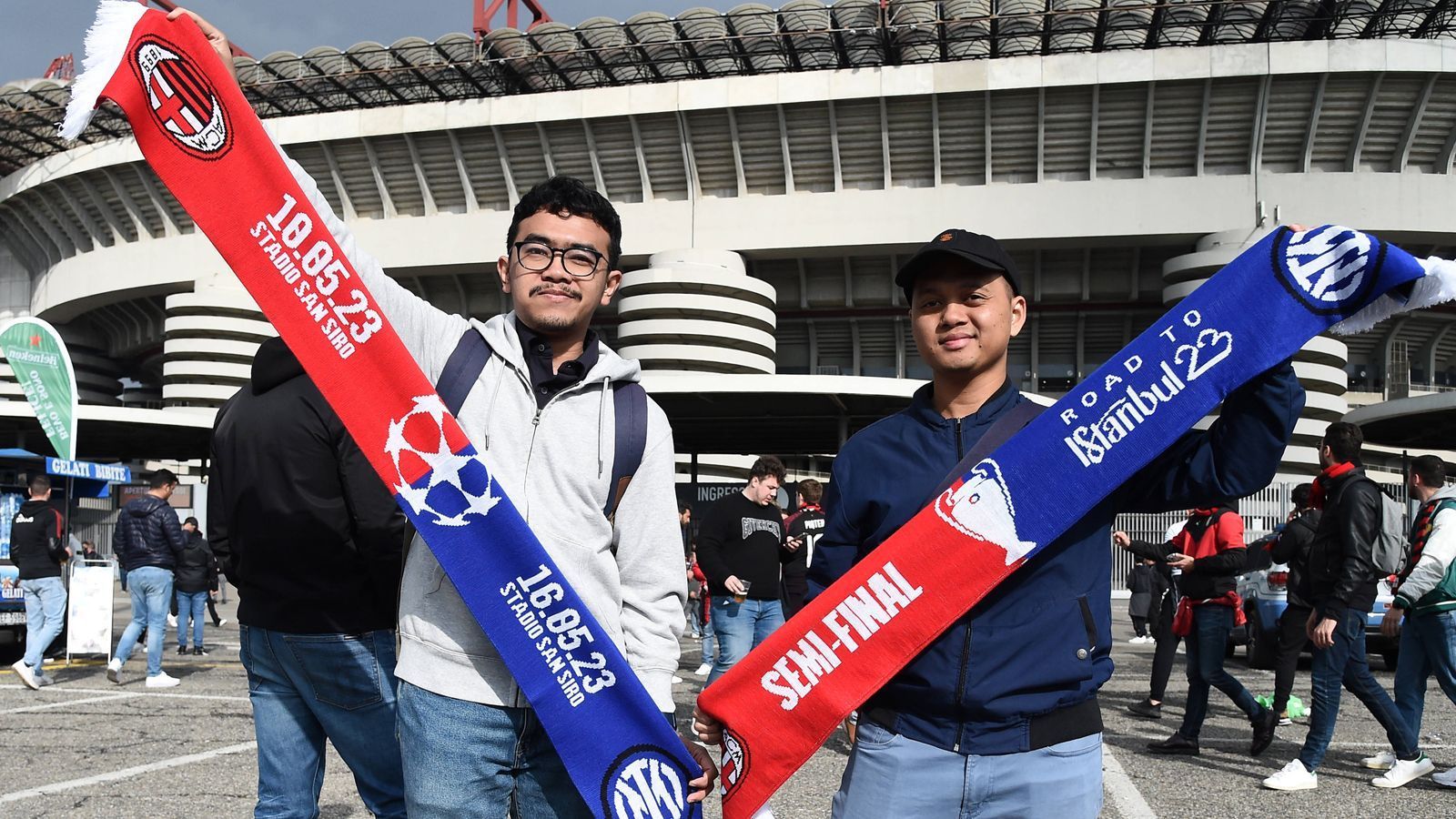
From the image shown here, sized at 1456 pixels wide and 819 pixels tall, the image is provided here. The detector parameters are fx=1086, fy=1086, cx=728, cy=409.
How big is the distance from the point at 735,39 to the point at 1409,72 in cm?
1895

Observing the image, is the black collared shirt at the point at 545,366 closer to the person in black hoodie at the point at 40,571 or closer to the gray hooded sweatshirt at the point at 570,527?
the gray hooded sweatshirt at the point at 570,527

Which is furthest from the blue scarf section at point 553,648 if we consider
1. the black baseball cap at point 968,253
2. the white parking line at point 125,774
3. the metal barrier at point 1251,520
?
the metal barrier at point 1251,520

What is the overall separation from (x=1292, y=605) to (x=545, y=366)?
5930 mm

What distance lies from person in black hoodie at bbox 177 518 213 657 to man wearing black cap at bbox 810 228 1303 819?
9.90 meters

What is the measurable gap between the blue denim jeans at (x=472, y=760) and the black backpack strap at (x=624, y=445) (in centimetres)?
52

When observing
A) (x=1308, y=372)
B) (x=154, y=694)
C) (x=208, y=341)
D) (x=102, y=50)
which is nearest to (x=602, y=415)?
(x=102, y=50)

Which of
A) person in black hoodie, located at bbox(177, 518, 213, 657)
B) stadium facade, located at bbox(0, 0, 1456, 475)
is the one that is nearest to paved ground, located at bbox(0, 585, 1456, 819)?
person in black hoodie, located at bbox(177, 518, 213, 657)

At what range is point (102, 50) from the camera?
108 inches

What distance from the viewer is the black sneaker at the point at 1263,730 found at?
6.89 m

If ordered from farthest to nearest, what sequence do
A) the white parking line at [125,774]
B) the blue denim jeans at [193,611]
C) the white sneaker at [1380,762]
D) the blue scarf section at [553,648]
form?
the blue denim jeans at [193,611]
the white sneaker at [1380,762]
the white parking line at [125,774]
the blue scarf section at [553,648]

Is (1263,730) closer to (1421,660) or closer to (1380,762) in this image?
(1380,762)

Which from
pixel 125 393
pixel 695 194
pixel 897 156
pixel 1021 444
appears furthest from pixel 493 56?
pixel 1021 444

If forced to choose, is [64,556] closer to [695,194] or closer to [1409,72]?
[695,194]

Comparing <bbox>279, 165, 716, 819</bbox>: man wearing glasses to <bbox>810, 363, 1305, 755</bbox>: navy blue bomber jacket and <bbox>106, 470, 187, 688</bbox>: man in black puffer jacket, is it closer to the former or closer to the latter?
<bbox>810, 363, 1305, 755</bbox>: navy blue bomber jacket
